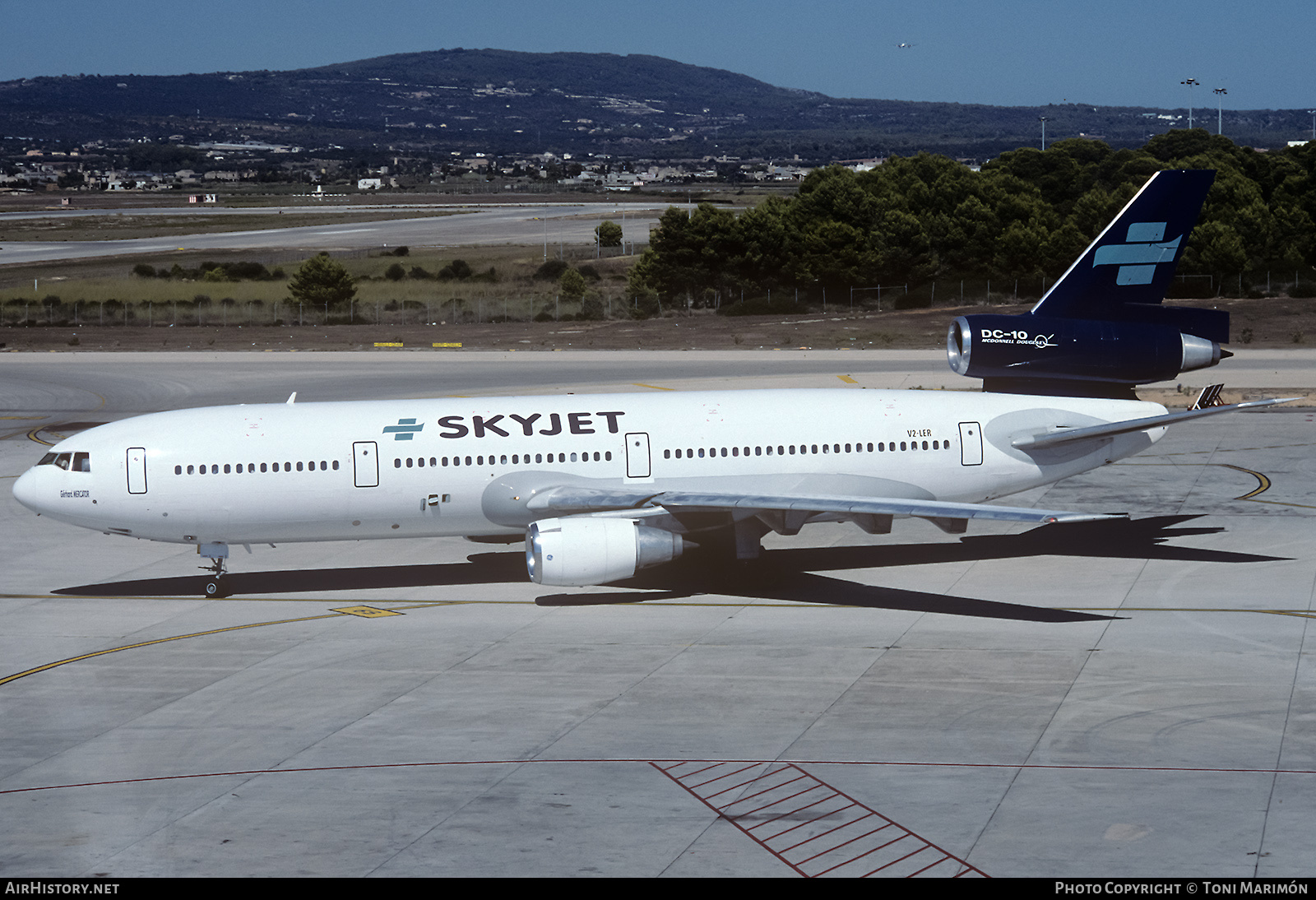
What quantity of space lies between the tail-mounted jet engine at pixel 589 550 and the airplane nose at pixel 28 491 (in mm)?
12145

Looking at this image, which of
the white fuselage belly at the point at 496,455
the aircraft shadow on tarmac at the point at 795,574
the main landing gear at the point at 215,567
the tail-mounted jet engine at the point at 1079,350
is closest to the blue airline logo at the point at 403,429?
Result: the white fuselage belly at the point at 496,455

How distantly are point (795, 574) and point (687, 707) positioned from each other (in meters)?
11.0

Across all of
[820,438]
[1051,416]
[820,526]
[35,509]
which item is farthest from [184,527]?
[1051,416]

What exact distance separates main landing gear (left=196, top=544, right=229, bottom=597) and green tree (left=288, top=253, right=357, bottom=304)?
3158 inches

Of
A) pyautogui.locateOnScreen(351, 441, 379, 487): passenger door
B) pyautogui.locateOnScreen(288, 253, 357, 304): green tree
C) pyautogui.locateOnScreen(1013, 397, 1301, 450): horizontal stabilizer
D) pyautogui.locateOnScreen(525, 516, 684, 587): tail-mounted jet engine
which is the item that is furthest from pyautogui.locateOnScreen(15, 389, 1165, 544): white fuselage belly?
pyautogui.locateOnScreen(288, 253, 357, 304): green tree

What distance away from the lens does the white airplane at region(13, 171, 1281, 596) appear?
32.4 m

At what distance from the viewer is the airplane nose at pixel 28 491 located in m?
32.7

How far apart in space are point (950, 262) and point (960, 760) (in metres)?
95.2

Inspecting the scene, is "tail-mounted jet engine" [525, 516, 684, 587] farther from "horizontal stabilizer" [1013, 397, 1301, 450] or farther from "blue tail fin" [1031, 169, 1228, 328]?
"blue tail fin" [1031, 169, 1228, 328]

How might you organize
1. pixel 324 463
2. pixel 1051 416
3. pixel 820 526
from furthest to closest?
1. pixel 820 526
2. pixel 1051 416
3. pixel 324 463

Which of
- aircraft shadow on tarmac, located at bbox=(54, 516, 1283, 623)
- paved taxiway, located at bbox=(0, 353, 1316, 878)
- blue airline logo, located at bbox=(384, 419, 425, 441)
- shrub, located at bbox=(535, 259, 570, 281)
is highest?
shrub, located at bbox=(535, 259, 570, 281)

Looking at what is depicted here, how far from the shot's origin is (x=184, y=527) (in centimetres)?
3288

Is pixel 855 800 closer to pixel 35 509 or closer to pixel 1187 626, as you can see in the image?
pixel 1187 626

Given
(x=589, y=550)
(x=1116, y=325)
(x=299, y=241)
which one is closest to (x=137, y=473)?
(x=589, y=550)
